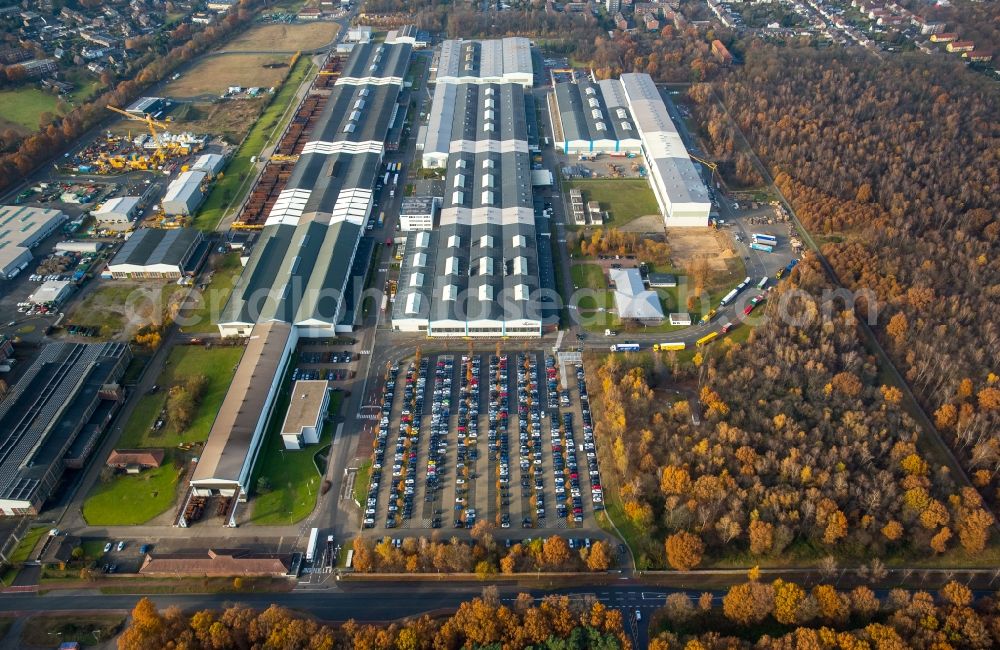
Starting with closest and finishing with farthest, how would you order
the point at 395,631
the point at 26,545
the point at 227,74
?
the point at 395,631
the point at 26,545
the point at 227,74

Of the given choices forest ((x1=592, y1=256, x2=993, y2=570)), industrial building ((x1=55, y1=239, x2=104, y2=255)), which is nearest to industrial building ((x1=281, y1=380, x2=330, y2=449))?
forest ((x1=592, y1=256, x2=993, y2=570))

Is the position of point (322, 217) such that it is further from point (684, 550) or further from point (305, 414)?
point (684, 550)

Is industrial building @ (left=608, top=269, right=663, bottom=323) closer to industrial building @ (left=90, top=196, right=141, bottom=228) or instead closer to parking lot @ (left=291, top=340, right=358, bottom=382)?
parking lot @ (left=291, top=340, right=358, bottom=382)

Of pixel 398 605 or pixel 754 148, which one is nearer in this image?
pixel 398 605

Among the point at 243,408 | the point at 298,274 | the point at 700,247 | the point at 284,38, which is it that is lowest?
the point at 243,408

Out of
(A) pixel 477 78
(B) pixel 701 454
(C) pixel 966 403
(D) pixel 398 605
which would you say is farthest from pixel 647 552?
(A) pixel 477 78

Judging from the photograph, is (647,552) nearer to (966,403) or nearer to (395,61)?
(966,403)

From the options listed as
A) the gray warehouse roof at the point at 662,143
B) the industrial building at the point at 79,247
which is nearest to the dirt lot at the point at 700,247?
the gray warehouse roof at the point at 662,143

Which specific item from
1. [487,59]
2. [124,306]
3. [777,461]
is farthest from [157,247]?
[487,59]
